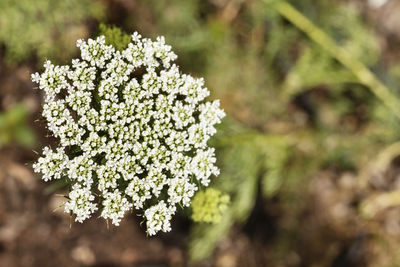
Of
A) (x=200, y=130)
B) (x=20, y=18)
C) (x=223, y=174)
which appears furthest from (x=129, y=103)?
(x=20, y=18)

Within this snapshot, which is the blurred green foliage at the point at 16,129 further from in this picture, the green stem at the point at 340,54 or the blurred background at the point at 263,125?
the green stem at the point at 340,54

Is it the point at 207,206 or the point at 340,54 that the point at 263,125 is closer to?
the point at 340,54

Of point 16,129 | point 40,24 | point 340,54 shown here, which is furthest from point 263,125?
point 16,129

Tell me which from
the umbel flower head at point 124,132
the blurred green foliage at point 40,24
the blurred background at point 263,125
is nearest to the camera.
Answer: the umbel flower head at point 124,132

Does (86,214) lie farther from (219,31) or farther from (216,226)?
(219,31)

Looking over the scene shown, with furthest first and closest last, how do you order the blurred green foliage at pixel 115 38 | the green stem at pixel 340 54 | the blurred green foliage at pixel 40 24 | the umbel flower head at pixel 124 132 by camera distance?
1. the green stem at pixel 340 54
2. the blurred green foliage at pixel 40 24
3. the blurred green foliage at pixel 115 38
4. the umbel flower head at pixel 124 132

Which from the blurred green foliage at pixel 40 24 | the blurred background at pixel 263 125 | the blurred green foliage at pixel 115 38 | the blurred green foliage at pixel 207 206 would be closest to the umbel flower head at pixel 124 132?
the blurred green foliage at pixel 115 38

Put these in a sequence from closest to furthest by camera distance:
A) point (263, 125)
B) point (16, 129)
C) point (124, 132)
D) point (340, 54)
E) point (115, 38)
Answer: point (124, 132) → point (115, 38) → point (340, 54) → point (16, 129) → point (263, 125)
